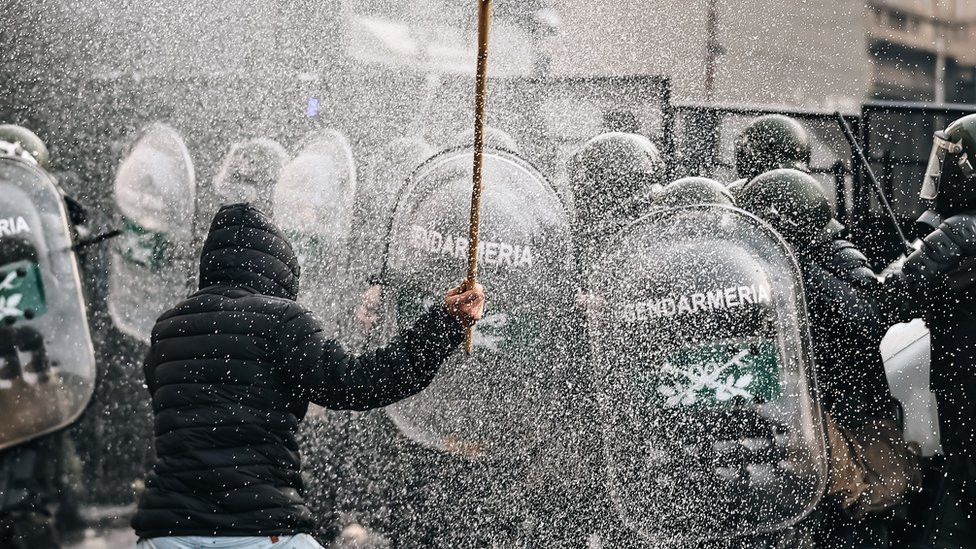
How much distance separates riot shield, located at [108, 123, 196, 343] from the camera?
5320 millimetres

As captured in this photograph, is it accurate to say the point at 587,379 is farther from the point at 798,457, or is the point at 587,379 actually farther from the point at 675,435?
the point at 798,457

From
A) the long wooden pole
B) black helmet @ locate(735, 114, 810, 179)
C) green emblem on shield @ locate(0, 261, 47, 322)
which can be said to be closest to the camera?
the long wooden pole

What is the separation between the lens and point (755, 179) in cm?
424

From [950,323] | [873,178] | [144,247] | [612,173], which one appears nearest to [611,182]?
[612,173]

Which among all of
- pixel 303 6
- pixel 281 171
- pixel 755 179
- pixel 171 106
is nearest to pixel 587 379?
pixel 755 179

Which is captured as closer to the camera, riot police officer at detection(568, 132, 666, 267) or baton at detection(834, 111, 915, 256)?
riot police officer at detection(568, 132, 666, 267)

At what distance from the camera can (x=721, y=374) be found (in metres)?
3.47

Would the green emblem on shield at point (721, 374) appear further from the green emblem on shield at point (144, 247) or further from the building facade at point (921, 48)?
the building facade at point (921, 48)

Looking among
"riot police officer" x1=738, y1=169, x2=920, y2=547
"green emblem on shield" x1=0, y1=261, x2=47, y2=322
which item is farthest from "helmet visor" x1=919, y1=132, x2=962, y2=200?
"green emblem on shield" x1=0, y1=261, x2=47, y2=322

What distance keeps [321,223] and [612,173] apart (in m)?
1.43

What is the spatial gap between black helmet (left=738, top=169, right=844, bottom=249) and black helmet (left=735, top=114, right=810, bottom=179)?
42 centimetres

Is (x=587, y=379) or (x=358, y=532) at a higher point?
(x=587, y=379)

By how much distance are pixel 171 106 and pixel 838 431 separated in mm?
3921

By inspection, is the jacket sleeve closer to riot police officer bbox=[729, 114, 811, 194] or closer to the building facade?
riot police officer bbox=[729, 114, 811, 194]
